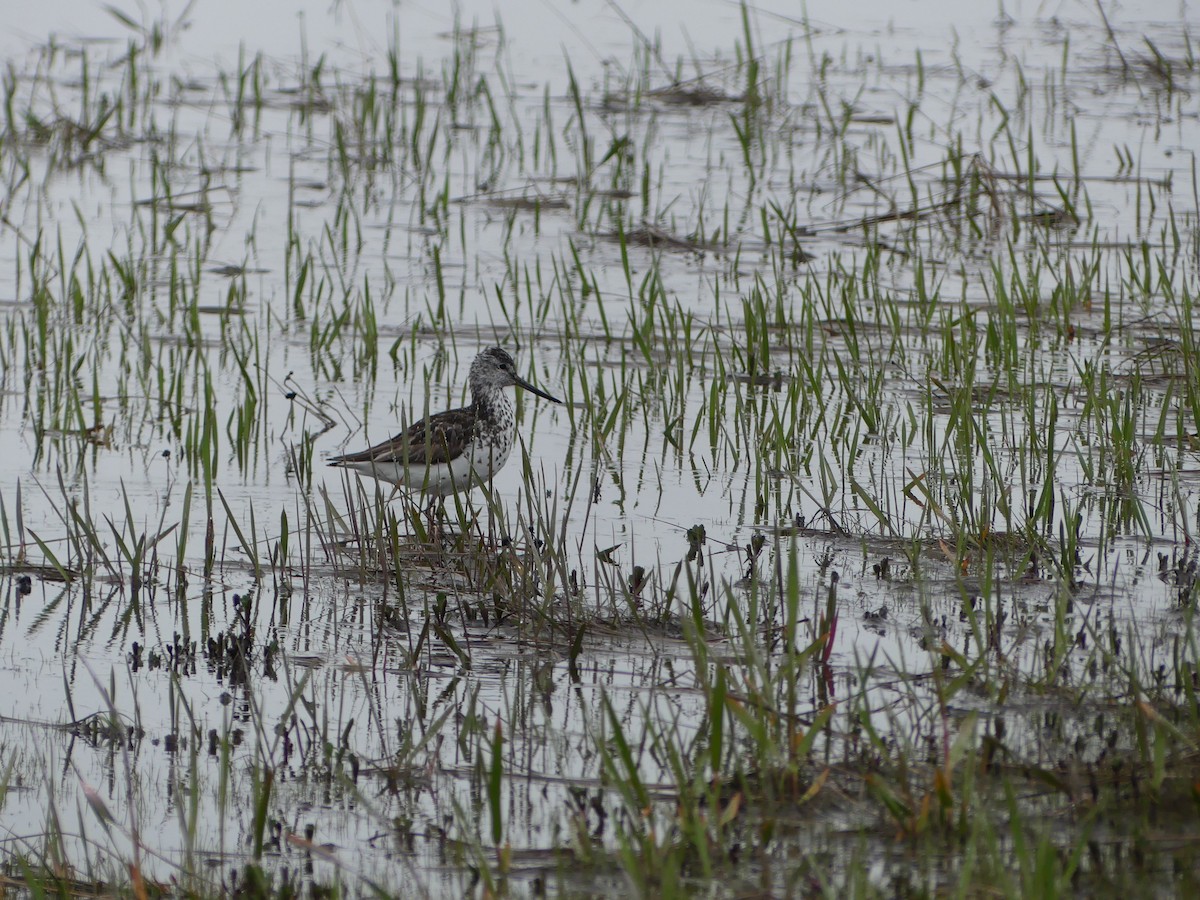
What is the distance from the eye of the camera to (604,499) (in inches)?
250

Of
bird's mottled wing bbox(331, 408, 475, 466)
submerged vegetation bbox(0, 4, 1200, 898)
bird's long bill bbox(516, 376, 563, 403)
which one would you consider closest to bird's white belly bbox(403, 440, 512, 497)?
bird's mottled wing bbox(331, 408, 475, 466)

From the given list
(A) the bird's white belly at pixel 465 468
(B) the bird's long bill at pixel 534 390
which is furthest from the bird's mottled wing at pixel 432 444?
(B) the bird's long bill at pixel 534 390

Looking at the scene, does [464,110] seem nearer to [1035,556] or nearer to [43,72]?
[43,72]

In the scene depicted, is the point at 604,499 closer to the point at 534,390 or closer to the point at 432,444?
the point at 432,444

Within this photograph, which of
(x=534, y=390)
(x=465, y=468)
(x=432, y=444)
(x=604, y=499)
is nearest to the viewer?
(x=604, y=499)

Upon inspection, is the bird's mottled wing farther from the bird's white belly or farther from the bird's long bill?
the bird's long bill

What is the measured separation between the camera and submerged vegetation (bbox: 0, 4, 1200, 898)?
347cm

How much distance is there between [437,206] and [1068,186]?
14.1 feet

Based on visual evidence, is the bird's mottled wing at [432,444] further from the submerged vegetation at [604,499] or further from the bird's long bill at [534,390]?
the bird's long bill at [534,390]

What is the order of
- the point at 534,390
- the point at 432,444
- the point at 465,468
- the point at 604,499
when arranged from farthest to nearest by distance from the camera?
the point at 534,390 < the point at 465,468 < the point at 432,444 < the point at 604,499

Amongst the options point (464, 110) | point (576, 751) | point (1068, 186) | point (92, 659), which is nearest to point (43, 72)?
point (464, 110)

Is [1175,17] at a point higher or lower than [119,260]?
higher

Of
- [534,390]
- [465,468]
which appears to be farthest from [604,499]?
[534,390]

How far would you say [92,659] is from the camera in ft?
15.2
